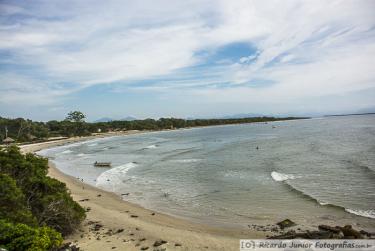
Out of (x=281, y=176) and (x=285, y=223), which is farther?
(x=281, y=176)

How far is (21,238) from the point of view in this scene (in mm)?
11758

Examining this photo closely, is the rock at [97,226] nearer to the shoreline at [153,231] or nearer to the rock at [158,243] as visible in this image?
the shoreline at [153,231]

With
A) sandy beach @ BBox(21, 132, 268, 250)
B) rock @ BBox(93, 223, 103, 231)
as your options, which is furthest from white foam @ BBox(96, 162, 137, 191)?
rock @ BBox(93, 223, 103, 231)

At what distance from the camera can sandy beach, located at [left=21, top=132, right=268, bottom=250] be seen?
1561 centimetres

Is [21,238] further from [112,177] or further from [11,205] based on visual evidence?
[112,177]

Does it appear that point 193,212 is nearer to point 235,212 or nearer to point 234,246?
point 235,212

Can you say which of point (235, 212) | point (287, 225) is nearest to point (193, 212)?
point (235, 212)

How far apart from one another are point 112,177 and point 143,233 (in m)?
20.7

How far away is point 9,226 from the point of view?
1220cm

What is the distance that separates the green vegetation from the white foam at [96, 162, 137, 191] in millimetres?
13087

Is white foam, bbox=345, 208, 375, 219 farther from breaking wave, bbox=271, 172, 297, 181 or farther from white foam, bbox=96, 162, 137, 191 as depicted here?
white foam, bbox=96, 162, 137, 191

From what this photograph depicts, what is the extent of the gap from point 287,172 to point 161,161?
749 inches

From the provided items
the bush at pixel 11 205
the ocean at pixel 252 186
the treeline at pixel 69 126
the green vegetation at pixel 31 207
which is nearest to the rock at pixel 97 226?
the green vegetation at pixel 31 207

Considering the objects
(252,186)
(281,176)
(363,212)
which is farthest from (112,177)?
(363,212)
